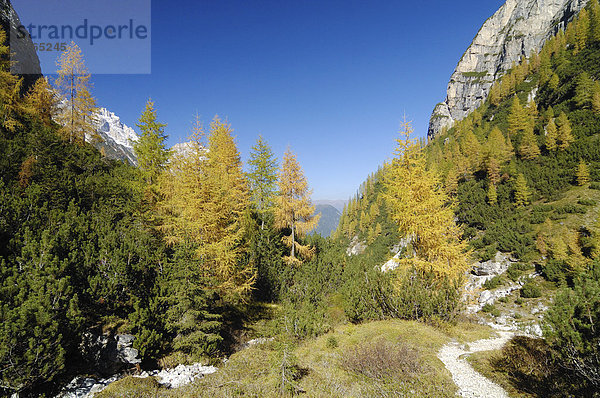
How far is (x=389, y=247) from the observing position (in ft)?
231

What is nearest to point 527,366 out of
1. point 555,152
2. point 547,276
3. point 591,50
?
point 547,276

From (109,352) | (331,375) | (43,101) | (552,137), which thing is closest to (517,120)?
(552,137)

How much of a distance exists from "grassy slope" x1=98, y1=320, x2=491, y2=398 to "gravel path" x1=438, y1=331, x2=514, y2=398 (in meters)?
0.26

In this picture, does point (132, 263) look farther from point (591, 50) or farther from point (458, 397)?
point (591, 50)

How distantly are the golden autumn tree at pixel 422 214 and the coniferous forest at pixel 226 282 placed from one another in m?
0.09

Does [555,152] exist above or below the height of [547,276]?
above

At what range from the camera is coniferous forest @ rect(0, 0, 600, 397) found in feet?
19.4

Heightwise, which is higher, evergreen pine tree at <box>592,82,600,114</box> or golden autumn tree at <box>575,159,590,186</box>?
evergreen pine tree at <box>592,82,600,114</box>

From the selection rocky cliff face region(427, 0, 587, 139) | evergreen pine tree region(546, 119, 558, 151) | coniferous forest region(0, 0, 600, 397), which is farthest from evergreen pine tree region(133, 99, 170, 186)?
rocky cliff face region(427, 0, 587, 139)

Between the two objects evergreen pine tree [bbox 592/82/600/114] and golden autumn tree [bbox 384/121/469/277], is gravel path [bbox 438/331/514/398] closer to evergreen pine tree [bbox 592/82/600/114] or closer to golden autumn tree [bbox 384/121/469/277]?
golden autumn tree [bbox 384/121/469/277]

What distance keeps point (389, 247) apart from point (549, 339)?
69514mm

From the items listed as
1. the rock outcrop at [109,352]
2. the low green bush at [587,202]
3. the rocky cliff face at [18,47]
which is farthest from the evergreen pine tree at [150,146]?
the low green bush at [587,202]

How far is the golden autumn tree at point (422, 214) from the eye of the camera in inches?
490

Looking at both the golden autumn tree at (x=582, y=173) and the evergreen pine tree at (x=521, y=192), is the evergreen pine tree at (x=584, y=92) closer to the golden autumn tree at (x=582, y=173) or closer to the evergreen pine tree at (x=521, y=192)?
the golden autumn tree at (x=582, y=173)
